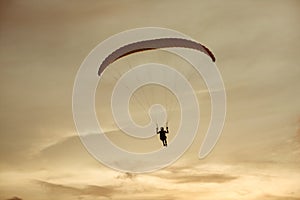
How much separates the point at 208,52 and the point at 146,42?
3.21m

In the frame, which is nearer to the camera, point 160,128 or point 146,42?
point 146,42

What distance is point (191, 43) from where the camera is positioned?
31703 mm

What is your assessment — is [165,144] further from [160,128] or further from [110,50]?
[110,50]

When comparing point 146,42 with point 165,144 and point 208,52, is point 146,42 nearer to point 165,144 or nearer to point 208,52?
point 208,52

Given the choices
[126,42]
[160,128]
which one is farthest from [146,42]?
[160,128]

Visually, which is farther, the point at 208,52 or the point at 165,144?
the point at 165,144

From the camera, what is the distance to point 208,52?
31.8 m

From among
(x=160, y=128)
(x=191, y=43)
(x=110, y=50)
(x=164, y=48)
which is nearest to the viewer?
(x=164, y=48)

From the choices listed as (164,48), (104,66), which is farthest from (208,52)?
(104,66)

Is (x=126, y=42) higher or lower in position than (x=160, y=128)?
higher

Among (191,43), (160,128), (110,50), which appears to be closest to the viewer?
(191,43)

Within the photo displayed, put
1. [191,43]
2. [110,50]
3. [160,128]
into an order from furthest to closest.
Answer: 1. [160,128]
2. [110,50]
3. [191,43]

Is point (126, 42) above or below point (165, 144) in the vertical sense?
above

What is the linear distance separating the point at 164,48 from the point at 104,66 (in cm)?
452
